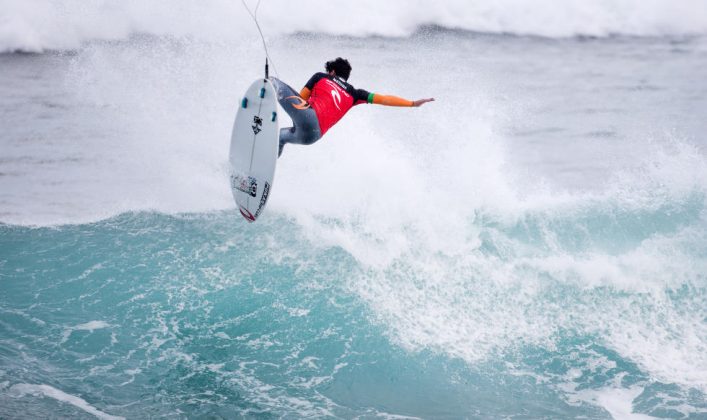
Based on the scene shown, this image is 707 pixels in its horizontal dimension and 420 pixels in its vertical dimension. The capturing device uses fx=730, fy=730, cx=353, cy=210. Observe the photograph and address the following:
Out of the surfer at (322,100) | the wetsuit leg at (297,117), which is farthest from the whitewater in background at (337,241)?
the surfer at (322,100)

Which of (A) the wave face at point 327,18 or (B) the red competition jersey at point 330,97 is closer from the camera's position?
(B) the red competition jersey at point 330,97

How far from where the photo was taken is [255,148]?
6.66 meters

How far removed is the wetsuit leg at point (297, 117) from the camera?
6473 millimetres

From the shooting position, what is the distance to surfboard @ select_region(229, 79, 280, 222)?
256 inches

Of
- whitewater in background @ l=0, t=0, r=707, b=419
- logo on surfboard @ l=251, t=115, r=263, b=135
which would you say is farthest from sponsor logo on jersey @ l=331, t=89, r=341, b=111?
whitewater in background @ l=0, t=0, r=707, b=419

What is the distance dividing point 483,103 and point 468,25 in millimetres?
4222

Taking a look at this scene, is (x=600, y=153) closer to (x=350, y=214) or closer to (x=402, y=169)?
(x=402, y=169)

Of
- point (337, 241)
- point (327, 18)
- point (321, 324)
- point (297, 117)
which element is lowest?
point (321, 324)

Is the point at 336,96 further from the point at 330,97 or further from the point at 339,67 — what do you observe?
the point at 339,67

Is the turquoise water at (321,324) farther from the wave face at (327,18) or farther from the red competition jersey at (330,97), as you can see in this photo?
Result: the wave face at (327,18)

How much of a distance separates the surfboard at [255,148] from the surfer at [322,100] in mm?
146

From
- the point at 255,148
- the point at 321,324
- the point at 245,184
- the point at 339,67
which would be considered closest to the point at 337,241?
the point at 321,324

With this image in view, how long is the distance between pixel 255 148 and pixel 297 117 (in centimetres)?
50

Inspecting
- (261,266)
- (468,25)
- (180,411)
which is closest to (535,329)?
(261,266)
